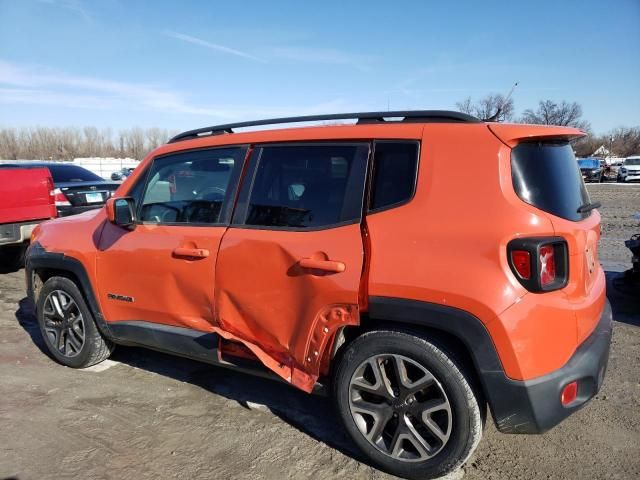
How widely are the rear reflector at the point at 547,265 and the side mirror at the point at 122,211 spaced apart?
271cm

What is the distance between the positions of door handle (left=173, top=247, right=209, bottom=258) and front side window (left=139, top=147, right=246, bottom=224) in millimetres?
204

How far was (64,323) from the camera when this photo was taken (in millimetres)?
4109

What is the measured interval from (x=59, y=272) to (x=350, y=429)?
2.90m

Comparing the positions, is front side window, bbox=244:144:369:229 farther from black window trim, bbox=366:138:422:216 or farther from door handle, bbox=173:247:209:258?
door handle, bbox=173:247:209:258

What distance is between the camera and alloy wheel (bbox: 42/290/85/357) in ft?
13.3

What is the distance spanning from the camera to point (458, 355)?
2430 millimetres

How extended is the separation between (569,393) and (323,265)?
1.36 m

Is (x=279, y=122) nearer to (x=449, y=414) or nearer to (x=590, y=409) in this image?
(x=449, y=414)

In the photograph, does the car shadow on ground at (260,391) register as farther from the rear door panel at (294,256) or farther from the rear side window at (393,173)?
the rear side window at (393,173)

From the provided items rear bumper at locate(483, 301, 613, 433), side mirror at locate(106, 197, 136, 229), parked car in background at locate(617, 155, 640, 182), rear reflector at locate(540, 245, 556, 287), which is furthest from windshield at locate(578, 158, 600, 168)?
side mirror at locate(106, 197, 136, 229)

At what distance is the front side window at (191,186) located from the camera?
3209 mm

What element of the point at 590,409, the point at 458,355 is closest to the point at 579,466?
the point at 590,409

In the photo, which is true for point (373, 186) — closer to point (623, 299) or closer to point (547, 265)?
point (547, 265)

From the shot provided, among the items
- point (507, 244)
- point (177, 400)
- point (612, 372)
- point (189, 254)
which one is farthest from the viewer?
point (612, 372)
